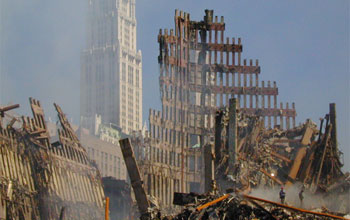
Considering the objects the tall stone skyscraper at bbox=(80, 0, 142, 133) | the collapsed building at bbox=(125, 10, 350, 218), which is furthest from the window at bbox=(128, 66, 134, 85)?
the collapsed building at bbox=(125, 10, 350, 218)

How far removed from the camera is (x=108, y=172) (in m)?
119

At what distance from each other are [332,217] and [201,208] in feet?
9.78

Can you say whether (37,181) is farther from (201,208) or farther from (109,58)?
(109,58)

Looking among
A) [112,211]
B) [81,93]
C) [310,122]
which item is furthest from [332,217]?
[81,93]

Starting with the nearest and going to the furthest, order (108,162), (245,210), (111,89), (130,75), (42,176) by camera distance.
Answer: (245,210) < (42,176) < (108,162) < (111,89) < (130,75)

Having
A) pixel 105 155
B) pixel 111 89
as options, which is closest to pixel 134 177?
pixel 105 155

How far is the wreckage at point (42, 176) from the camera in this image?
35997 mm

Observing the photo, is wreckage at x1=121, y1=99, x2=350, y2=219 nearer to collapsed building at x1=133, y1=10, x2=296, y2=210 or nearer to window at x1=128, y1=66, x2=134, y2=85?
collapsed building at x1=133, y1=10, x2=296, y2=210

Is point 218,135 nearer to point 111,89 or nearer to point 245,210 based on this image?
point 245,210

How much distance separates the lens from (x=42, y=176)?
3878cm

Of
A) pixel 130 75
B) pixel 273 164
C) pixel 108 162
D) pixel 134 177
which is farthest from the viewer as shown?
pixel 130 75

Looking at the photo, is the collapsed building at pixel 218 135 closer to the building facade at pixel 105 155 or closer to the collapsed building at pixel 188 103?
the collapsed building at pixel 188 103

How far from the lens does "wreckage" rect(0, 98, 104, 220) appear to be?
35997 mm

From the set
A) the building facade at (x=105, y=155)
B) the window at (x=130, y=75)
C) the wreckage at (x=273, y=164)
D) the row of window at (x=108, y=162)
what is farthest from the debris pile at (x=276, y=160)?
the window at (x=130, y=75)
